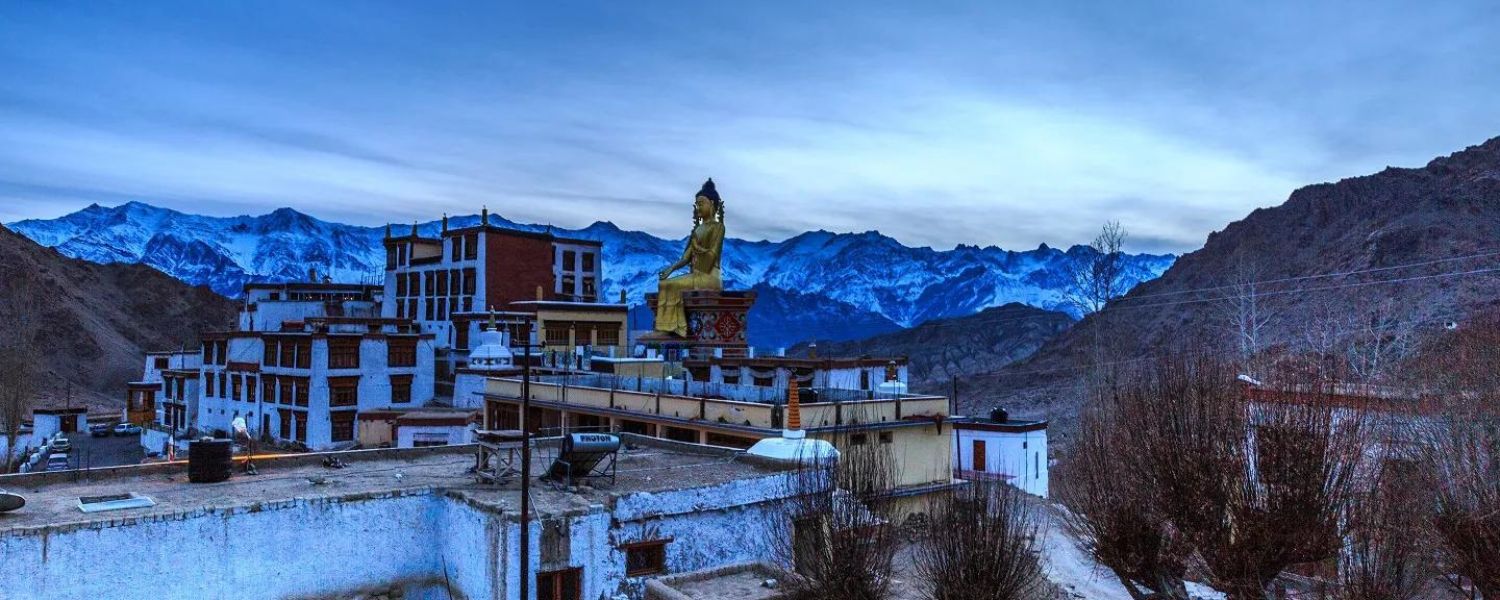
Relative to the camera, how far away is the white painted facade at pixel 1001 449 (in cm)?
3306

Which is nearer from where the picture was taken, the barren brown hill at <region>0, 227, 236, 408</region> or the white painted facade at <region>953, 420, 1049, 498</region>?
the white painted facade at <region>953, 420, 1049, 498</region>

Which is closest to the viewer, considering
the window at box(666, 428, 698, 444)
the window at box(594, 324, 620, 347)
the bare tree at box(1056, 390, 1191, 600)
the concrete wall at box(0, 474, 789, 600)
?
the concrete wall at box(0, 474, 789, 600)

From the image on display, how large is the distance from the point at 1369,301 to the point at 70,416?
83.4 m

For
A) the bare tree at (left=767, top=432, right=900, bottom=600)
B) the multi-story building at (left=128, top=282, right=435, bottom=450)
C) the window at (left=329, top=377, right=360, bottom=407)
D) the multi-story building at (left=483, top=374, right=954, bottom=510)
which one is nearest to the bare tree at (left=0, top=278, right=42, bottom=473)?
the multi-story building at (left=128, top=282, right=435, bottom=450)

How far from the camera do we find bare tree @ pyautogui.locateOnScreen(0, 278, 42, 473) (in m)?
44.9

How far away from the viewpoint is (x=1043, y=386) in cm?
7369

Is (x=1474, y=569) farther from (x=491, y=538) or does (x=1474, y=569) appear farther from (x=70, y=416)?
(x=70, y=416)

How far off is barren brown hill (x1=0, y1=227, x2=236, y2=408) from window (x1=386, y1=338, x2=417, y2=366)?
38991mm

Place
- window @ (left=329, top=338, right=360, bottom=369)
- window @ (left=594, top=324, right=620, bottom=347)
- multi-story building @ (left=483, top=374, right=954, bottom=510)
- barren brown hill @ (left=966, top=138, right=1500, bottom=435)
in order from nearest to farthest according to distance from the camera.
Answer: multi-story building @ (left=483, top=374, right=954, bottom=510) → window @ (left=329, top=338, right=360, bottom=369) → window @ (left=594, top=324, right=620, bottom=347) → barren brown hill @ (left=966, top=138, right=1500, bottom=435)

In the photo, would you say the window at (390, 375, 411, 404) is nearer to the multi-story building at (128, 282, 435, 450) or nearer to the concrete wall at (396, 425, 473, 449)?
the multi-story building at (128, 282, 435, 450)

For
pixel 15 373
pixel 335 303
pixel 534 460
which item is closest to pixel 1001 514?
pixel 534 460

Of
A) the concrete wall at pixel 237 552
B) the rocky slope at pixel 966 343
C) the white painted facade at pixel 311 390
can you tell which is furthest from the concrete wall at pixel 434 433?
the rocky slope at pixel 966 343

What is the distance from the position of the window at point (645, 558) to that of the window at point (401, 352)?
3071 cm

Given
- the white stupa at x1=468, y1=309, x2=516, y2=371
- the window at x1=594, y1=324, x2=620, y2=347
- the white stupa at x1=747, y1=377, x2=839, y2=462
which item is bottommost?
the white stupa at x1=747, y1=377, x2=839, y2=462
